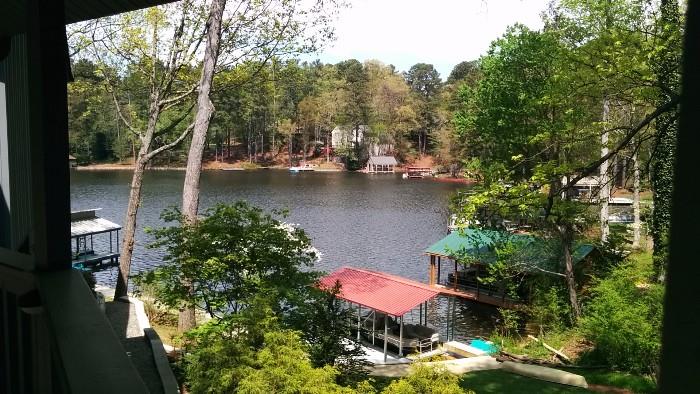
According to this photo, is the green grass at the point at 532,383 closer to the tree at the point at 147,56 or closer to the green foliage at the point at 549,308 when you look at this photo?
the green foliage at the point at 549,308

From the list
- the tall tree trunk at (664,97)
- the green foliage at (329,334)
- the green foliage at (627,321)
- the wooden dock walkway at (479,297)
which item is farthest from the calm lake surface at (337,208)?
the tall tree trunk at (664,97)

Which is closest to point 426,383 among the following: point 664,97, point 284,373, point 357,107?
point 284,373

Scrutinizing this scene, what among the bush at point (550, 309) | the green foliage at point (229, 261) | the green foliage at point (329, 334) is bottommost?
the bush at point (550, 309)

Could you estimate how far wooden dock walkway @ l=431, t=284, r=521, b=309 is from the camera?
61.4 feet

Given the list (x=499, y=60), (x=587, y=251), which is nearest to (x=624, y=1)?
(x=499, y=60)

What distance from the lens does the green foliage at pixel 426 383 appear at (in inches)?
211

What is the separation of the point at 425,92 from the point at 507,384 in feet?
221

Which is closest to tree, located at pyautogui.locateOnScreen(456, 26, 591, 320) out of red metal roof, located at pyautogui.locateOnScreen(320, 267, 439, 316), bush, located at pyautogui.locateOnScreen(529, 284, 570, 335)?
bush, located at pyautogui.locateOnScreen(529, 284, 570, 335)

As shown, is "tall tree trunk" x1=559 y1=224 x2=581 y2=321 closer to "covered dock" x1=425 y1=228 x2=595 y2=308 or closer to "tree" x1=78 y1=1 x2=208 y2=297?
"covered dock" x1=425 y1=228 x2=595 y2=308

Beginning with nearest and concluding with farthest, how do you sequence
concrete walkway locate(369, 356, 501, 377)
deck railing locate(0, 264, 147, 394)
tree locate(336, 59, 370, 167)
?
deck railing locate(0, 264, 147, 394), concrete walkway locate(369, 356, 501, 377), tree locate(336, 59, 370, 167)

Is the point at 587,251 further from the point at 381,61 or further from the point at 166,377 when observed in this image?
the point at 381,61

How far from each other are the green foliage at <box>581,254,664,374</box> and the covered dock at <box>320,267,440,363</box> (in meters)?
4.38

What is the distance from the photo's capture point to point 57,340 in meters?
1.39

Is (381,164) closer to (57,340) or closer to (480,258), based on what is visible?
(480,258)
